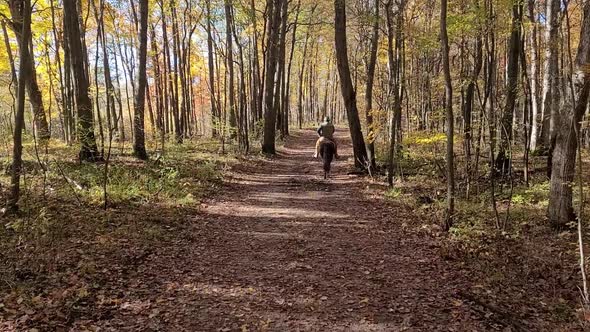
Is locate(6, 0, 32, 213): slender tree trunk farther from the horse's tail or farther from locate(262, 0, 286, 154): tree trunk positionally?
locate(262, 0, 286, 154): tree trunk

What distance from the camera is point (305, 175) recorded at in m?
14.3

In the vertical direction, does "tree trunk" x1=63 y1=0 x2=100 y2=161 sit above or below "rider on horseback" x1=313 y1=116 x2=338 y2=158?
above

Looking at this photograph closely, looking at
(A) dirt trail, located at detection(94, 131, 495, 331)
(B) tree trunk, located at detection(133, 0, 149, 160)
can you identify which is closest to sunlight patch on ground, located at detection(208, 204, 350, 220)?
(A) dirt trail, located at detection(94, 131, 495, 331)

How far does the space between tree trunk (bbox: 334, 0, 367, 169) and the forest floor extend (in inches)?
221

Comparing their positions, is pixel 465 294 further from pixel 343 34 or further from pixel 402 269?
pixel 343 34

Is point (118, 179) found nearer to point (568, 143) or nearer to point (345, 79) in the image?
point (345, 79)

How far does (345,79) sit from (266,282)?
9.44m

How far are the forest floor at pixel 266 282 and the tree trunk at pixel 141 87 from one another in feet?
18.9

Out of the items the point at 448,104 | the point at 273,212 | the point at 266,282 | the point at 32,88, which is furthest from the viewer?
the point at 32,88

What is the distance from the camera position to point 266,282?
5.52 metres

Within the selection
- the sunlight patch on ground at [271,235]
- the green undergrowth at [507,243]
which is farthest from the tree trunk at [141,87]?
the green undergrowth at [507,243]

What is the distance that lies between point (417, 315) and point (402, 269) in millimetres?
1372

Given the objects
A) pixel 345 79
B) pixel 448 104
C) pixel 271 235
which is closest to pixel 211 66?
pixel 345 79

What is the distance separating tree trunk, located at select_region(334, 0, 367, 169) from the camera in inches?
538
